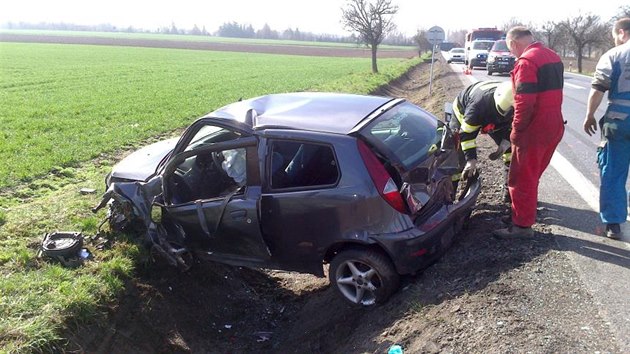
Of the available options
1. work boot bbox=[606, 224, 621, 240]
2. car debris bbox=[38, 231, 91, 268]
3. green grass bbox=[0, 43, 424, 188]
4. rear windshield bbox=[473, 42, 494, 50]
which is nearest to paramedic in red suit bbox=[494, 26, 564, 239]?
work boot bbox=[606, 224, 621, 240]

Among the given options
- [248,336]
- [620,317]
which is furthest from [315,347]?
[620,317]

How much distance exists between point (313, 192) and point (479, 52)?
29.1m

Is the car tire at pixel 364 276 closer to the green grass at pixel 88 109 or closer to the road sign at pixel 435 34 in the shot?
the green grass at pixel 88 109

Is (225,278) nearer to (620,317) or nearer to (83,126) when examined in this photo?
(620,317)

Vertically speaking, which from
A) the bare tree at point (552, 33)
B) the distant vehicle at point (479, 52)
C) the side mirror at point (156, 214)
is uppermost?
the bare tree at point (552, 33)

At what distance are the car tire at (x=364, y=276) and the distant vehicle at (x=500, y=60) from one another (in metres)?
22.7

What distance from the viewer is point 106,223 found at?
576cm

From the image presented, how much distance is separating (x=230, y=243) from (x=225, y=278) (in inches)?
42.2

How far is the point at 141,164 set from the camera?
5.48 meters

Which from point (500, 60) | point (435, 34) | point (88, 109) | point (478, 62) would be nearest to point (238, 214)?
point (88, 109)

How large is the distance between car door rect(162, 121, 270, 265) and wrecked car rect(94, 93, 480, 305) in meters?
0.01

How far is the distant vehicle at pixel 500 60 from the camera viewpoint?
80.9ft

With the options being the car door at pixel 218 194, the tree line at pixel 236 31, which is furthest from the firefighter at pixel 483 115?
the tree line at pixel 236 31

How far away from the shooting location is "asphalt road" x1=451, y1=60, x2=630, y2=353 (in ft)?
11.8
